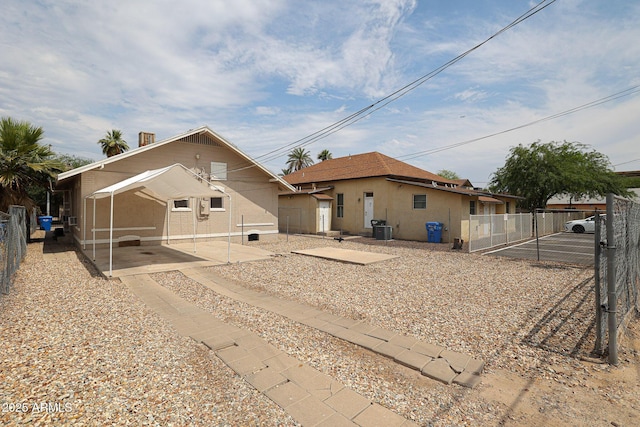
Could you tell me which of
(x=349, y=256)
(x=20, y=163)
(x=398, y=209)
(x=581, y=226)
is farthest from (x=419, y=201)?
(x=20, y=163)

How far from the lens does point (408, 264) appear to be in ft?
35.8

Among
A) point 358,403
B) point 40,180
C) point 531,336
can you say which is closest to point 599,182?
point 531,336

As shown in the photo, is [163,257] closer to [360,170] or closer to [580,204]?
[360,170]

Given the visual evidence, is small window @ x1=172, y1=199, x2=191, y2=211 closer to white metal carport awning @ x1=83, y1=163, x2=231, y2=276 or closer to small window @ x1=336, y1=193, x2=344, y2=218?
white metal carport awning @ x1=83, y1=163, x2=231, y2=276

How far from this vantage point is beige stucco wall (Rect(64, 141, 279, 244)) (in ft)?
43.5

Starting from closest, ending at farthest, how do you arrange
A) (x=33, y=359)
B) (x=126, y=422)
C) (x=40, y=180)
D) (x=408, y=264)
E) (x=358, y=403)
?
(x=126, y=422)
(x=358, y=403)
(x=33, y=359)
(x=408, y=264)
(x=40, y=180)

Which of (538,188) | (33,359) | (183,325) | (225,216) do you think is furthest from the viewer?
(538,188)

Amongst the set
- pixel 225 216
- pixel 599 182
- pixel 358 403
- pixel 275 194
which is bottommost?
pixel 358 403

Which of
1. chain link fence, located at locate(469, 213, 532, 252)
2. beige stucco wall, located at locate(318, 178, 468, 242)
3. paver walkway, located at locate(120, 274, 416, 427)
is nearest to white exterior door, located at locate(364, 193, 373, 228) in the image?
beige stucco wall, located at locate(318, 178, 468, 242)

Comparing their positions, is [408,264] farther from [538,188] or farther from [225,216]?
[538,188]

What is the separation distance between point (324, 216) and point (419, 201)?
6.64 m

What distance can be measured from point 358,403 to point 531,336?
3.33m

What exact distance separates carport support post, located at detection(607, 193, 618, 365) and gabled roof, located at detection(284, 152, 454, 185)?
15773mm

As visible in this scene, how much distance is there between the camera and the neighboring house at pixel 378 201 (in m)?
17.2
